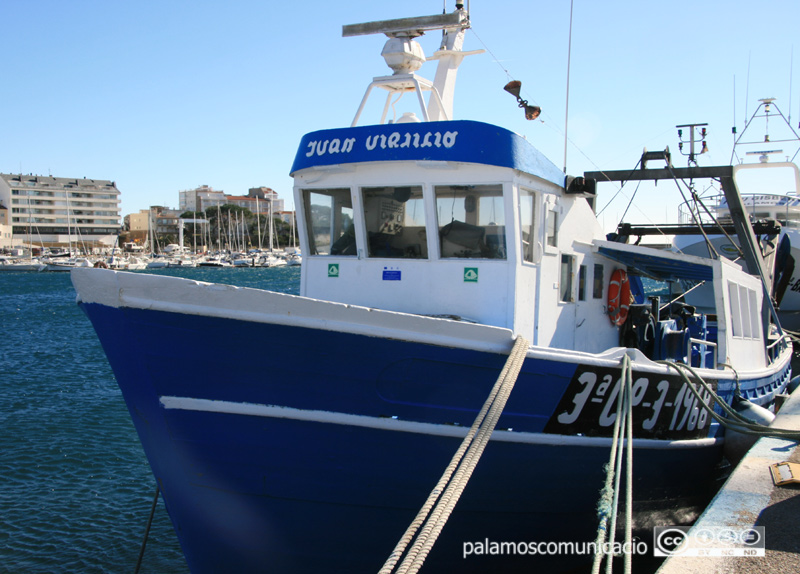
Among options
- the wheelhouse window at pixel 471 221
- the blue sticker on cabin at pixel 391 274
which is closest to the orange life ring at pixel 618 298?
the wheelhouse window at pixel 471 221

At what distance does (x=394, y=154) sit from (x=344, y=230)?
0.99m

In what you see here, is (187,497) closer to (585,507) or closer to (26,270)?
(585,507)

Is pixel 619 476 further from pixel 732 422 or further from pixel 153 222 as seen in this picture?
pixel 153 222

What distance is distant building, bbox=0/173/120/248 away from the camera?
126m

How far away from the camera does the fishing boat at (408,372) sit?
4.31 m

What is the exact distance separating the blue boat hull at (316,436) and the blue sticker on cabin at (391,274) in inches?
73.2

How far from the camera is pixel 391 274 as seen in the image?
20.6 feet

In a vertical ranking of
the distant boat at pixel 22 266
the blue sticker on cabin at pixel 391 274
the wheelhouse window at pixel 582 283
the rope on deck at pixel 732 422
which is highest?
the blue sticker on cabin at pixel 391 274

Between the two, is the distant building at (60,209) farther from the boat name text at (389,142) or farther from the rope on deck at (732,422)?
the rope on deck at (732,422)

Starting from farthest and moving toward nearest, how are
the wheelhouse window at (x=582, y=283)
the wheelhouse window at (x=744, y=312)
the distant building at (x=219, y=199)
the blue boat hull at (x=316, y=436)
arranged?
the distant building at (x=219, y=199) → the wheelhouse window at (x=744, y=312) → the wheelhouse window at (x=582, y=283) → the blue boat hull at (x=316, y=436)

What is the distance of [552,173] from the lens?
6.55 meters

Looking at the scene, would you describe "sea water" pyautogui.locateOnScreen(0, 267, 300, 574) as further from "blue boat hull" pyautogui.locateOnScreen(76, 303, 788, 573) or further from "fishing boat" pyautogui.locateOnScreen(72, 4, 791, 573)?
"fishing boat" pyautogui.locateOnScreen(72, 4, 791, 573)

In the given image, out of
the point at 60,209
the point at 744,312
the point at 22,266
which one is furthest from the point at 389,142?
the point at 60,209

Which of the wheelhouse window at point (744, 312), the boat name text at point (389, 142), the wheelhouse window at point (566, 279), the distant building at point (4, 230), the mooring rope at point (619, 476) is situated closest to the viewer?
the mooring rope at point (619, 476)
